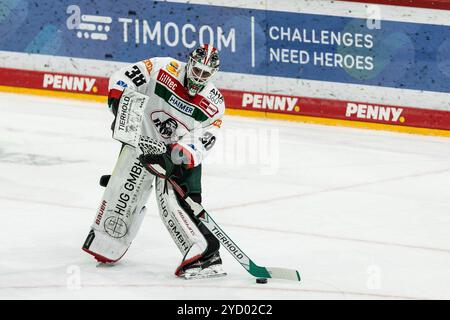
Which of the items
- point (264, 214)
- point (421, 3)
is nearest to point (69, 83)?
point (421, 3)

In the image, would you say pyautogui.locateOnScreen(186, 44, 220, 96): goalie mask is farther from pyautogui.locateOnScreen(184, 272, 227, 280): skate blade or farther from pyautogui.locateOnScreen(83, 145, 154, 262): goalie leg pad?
pyautogui.locateOnScreen(184, 272, 227, 280): skate blade

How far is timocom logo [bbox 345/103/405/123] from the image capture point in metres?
14.8

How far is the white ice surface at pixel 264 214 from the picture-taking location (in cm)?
764

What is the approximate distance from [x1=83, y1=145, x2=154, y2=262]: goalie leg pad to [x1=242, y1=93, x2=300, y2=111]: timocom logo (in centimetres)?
735

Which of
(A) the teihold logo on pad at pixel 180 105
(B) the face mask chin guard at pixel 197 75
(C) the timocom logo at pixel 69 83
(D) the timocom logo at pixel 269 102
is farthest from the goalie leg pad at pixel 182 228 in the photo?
(C) the timocom logo at pixel 69 83

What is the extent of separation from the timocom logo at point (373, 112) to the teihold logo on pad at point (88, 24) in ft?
11.8

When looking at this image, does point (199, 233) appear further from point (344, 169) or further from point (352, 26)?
point (352, 26)

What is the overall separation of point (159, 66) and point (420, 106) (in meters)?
7.36

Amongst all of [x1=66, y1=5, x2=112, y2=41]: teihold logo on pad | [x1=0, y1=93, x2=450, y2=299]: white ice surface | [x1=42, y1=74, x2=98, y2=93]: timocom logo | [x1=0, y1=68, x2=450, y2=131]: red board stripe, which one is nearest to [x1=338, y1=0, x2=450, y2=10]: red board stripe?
[x1=0, y1=68, x2=450, y2=131]: red board stripe

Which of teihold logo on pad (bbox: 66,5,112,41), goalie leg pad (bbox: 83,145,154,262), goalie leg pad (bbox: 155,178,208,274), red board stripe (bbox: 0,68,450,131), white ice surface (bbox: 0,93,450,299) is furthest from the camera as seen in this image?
teihold logo on pad (bbox: 66,5,112,41)

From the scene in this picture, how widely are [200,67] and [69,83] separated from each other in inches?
348

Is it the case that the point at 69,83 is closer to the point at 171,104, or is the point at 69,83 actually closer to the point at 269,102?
the point at 269,102

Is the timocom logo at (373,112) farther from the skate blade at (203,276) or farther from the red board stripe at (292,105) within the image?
the skate blade at (203,276)

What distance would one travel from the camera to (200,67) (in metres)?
7.67
